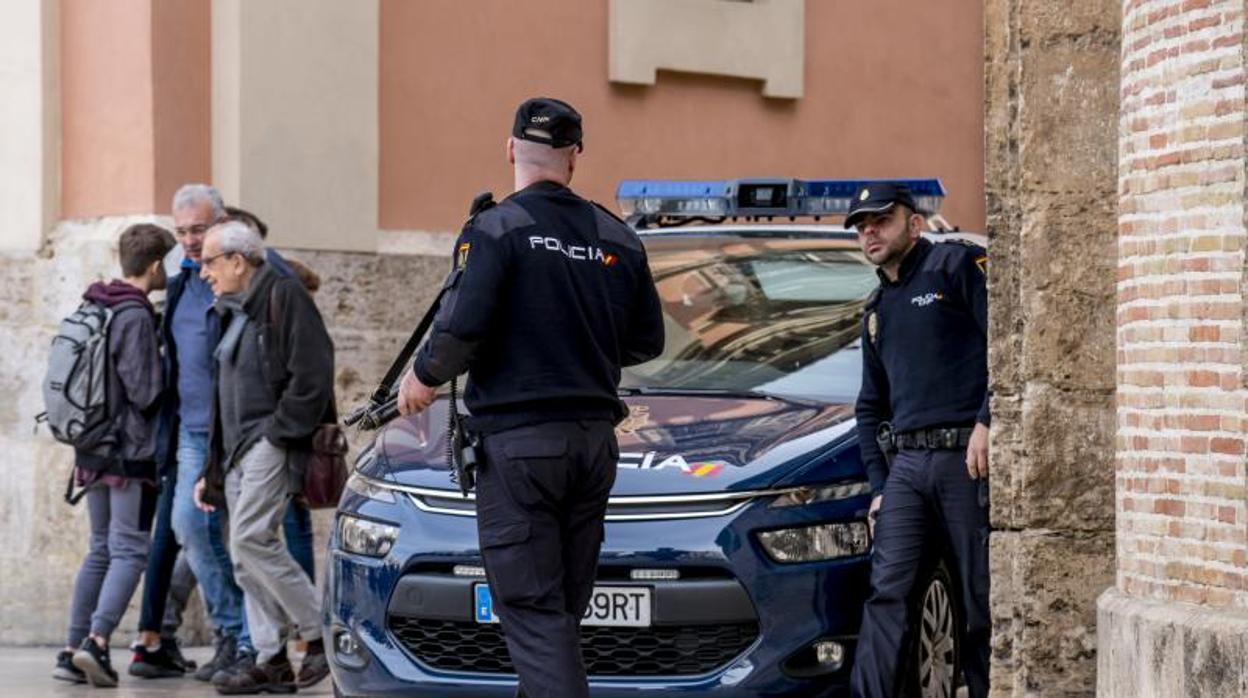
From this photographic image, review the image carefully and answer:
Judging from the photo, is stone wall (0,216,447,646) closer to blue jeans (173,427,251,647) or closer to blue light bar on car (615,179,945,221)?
blue jeans (173,427,251,647)

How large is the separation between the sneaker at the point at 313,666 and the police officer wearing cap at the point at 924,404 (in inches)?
122

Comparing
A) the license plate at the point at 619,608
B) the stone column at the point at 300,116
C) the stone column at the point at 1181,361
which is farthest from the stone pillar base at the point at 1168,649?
the stone column at the point at 300,116

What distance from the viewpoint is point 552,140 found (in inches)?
305

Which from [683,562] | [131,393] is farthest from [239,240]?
[683,562]

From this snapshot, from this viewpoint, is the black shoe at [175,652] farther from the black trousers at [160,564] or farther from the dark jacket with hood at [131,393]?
the dark jacket with hood at [131,393]

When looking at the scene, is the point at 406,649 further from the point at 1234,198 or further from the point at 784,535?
the point at 1234,198

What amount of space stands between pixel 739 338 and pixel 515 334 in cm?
265

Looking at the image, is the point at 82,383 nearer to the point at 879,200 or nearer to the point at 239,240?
the point at 239,240

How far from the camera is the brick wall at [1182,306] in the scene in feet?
24.8

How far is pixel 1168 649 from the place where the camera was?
7711mm

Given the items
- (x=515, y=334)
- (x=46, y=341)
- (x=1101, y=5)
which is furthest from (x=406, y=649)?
(x=46, y=341)

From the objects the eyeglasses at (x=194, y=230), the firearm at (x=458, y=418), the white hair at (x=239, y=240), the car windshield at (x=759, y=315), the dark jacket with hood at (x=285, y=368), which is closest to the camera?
the firearm at (x=458, y=418)

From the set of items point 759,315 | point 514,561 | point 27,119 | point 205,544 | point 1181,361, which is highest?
point 27,119

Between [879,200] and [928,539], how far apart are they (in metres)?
1.14
